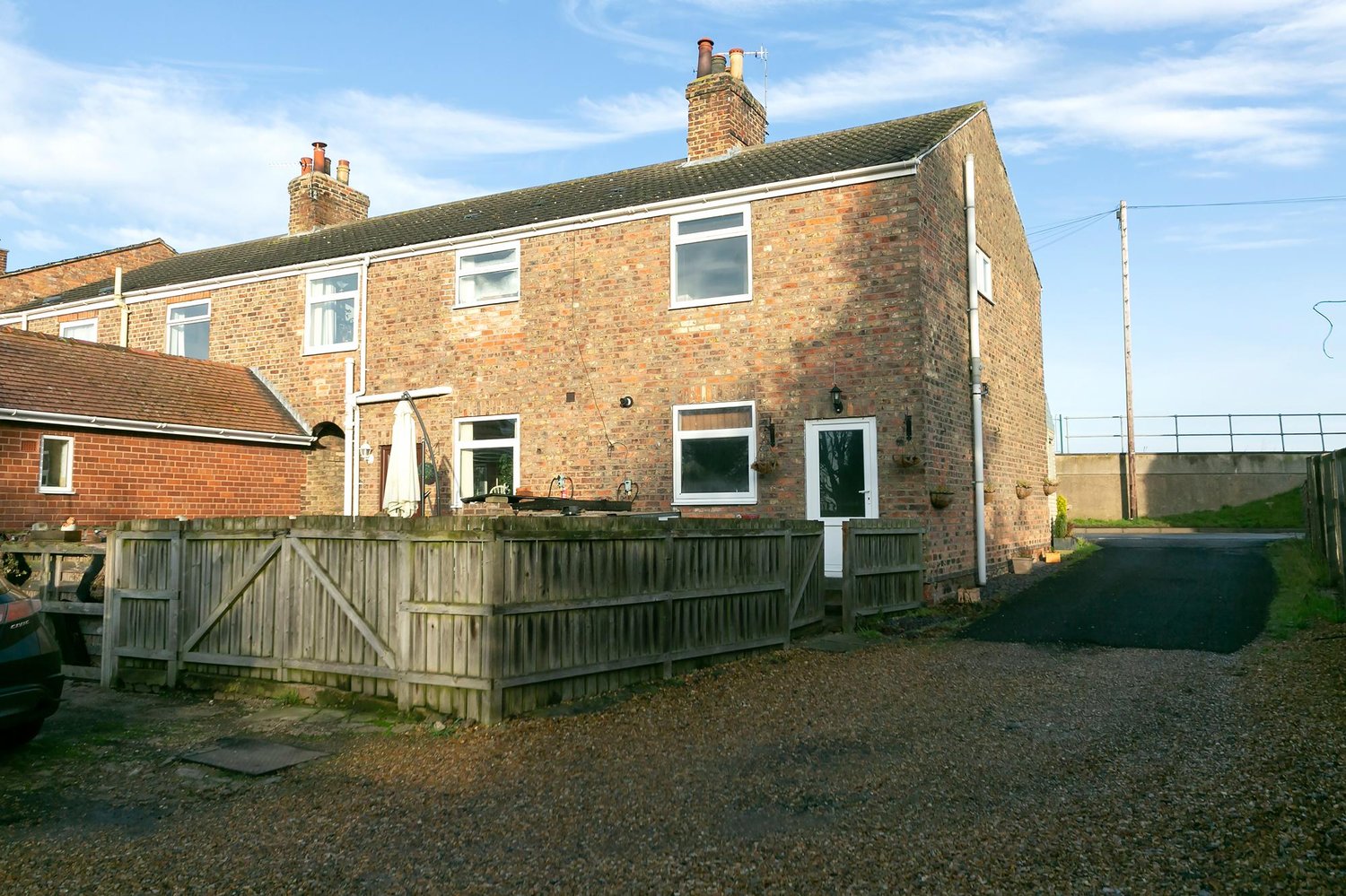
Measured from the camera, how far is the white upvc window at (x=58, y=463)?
44.7 feet

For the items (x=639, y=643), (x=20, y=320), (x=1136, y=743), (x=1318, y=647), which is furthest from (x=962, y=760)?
(x=20, y=320)

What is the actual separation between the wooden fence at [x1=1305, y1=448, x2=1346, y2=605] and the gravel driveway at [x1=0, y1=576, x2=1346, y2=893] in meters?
3.42

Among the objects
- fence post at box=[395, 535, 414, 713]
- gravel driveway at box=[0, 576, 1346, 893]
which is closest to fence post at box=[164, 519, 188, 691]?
gravel driveway at box=[0, 576, 1346, 893]

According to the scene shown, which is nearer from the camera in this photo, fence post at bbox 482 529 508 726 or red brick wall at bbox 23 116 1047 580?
fence post at bbox 482 529 508 726

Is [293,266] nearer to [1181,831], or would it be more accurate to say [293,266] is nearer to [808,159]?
[808,159]

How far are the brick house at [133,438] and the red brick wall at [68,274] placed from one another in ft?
31.0

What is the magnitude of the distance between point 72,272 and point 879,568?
75.3ft

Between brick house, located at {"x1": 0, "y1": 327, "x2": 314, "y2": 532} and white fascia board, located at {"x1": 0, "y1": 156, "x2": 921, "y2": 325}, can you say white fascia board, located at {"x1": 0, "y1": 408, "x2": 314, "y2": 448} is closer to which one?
brick house, located at {"x1": 0, "y1": 327, "x2": 314, "y2": 532}

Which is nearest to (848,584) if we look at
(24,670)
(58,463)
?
(24,670)

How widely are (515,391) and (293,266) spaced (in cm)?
556

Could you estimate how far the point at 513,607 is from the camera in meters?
6.69

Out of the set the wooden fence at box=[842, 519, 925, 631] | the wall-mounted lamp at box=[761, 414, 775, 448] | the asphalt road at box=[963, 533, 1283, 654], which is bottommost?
the asphalt road at box=[963, 533, 1283, 654]

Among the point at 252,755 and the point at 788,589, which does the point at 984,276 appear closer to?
the point at 788,589

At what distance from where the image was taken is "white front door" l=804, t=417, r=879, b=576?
1237 cm
